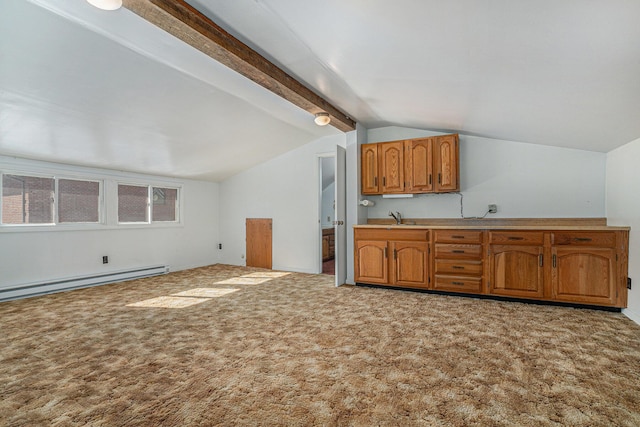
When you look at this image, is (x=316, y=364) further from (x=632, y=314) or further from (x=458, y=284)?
(x=632, y=314)

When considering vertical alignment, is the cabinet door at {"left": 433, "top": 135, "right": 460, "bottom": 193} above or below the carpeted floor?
above

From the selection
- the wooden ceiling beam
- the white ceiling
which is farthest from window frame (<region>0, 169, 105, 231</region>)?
the wooden ceiling beam

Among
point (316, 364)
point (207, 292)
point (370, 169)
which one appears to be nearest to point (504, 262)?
point (370, 169)

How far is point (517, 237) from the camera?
372 centimetres

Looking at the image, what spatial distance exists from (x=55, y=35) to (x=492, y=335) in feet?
13.7

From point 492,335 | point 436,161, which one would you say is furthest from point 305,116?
point 492,335

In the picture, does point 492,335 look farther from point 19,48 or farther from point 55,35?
point 19,48

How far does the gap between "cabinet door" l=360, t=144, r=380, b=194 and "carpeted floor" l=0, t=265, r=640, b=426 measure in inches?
69.4

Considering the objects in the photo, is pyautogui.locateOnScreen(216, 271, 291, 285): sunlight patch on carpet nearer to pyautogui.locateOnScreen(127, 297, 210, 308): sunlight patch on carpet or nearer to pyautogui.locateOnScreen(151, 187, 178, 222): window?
pyautogui.locateOnScreen(127, 297, 210, 308): sunlight patch on carpet

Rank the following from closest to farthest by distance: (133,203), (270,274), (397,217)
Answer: (397,217) → (133,203) → (270,274)

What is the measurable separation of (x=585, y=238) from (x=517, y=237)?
63 centimetres

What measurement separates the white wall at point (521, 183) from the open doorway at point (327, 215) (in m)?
2.08

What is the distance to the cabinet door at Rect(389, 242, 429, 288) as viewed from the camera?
165 inches

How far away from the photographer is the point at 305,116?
15.0ft
